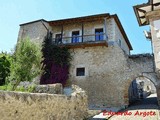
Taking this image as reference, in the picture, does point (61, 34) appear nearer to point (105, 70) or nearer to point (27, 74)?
point (105, 70)

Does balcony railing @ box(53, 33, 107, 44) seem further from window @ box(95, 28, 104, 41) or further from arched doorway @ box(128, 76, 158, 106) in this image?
arched doorway @ box(128, 76, 158, 106)

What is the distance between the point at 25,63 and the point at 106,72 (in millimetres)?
6680

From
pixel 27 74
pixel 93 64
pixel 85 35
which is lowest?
pixel 27 74

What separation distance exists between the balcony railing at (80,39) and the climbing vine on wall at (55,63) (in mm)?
859

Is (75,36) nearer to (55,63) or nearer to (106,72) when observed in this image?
(55,63)

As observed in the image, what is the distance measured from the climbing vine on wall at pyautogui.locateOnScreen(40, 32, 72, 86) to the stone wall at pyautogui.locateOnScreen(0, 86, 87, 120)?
7439 mm

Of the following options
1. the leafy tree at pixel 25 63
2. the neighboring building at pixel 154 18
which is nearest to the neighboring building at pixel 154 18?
the neighboring building at pixel 154 18

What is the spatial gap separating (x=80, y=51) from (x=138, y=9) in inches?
341

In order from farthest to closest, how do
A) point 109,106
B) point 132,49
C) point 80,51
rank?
point 132,49 < point 80,51 < point 109,106

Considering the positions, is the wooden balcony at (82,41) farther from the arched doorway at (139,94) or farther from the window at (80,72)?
the arched doorway at (139,94)

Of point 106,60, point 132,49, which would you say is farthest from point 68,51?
point 132,49

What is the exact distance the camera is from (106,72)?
14477mm

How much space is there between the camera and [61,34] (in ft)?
55.8

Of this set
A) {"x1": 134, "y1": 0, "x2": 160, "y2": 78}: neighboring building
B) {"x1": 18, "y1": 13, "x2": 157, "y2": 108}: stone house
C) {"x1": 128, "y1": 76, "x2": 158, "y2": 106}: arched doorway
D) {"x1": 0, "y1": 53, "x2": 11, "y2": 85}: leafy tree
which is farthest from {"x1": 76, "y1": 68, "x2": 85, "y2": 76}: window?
{"x1": 134, "y1": 0, "x2": 160, "y2": 78}: neighboring building
